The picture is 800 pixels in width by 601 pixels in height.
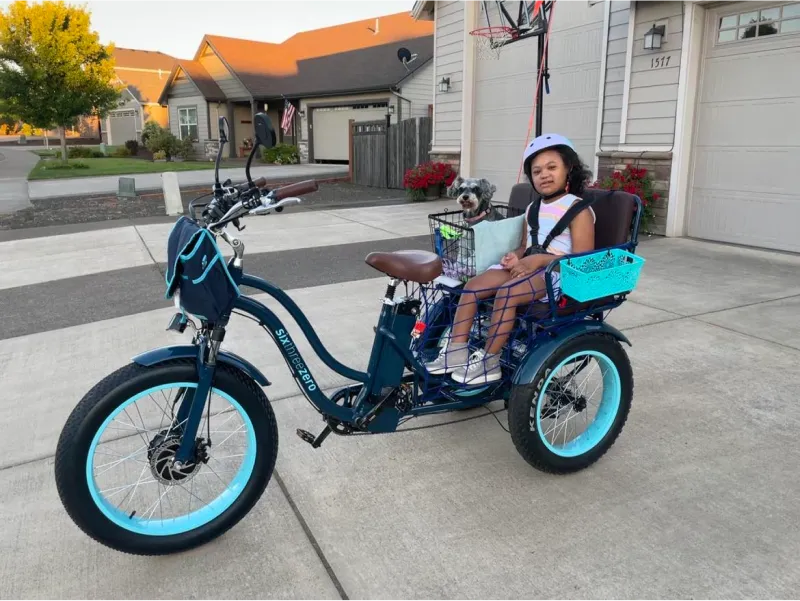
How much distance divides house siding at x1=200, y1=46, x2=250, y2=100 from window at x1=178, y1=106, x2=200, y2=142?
1807 mm

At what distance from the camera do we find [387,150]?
15.3m

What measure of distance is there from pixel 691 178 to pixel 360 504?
266 inches

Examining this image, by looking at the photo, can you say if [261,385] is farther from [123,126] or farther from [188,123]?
[123,126]

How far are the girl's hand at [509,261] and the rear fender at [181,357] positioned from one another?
1.19 m

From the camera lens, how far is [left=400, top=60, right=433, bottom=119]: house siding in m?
22.0

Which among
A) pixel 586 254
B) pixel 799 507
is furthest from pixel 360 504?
pixel 799 507

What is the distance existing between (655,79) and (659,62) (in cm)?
20

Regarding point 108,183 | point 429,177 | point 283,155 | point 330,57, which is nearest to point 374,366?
point 429,177

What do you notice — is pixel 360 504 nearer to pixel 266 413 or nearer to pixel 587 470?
pixel 266 413

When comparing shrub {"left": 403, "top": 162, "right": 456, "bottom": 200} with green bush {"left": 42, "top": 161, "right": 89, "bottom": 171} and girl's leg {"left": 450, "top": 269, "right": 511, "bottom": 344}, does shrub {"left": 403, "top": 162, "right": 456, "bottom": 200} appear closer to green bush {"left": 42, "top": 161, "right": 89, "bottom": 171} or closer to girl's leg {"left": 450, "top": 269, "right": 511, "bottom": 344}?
girl's leg {"left": 450, "top": 269, "right": 511, "bottom": 344}

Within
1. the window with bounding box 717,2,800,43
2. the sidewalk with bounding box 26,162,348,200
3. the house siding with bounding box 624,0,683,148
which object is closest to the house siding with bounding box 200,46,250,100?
the sidewalk with bounding box 26,162,348,200

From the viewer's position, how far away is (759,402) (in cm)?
330

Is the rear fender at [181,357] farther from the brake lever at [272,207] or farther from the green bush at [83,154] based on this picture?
the green bush at [83,154]

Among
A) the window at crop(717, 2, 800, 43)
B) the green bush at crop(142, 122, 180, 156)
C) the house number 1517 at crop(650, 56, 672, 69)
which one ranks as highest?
the window at crop(717, 2, 800, 43)
